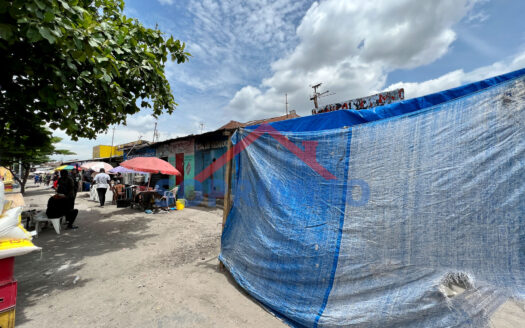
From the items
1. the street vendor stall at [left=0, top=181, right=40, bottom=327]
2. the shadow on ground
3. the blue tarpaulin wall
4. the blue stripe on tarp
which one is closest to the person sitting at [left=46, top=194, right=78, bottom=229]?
the shadow on ground

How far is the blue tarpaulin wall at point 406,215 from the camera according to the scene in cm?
152

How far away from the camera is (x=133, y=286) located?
3.24 m

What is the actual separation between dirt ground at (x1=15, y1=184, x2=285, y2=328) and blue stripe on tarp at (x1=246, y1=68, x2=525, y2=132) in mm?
2366

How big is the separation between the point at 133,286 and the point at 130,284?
100mm

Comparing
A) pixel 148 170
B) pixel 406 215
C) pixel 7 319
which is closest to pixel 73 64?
pixel 7 319

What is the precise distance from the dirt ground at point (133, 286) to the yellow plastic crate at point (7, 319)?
228 millimetres

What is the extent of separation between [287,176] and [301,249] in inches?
34.8

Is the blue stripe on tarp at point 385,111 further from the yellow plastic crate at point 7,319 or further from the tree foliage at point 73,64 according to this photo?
the yellow plastic crate at point 7,319

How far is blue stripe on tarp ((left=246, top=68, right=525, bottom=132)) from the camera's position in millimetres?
1709

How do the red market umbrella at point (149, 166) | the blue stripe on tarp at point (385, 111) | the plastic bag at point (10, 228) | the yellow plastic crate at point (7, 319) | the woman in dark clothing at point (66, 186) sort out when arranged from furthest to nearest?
1. the red market umbrella at point (149, 166)
2. the woman in dark clothing at point (66, 186)
3. the plastic bag at point (10, 228)
4. the yellow plastic crate at point (7, 319)
5. the blue stripe on tarp at point (385, 111)

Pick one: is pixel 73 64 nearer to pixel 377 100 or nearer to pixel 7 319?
pixel 7 319

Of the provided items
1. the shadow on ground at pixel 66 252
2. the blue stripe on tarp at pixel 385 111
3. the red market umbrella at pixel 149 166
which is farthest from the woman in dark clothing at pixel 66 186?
the blue stripe on tarp at pixel 385 111

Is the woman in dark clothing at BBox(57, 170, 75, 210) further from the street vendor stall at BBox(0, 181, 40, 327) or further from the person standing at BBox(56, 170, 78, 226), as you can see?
the street vendor stall at BBox(0, 181, 40, 327)

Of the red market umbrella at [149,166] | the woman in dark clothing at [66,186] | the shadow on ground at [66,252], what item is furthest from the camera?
the red market umbrella at [149,166]
